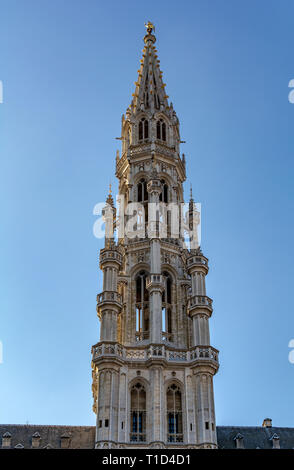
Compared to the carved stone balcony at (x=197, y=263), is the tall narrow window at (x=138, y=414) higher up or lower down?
lower down

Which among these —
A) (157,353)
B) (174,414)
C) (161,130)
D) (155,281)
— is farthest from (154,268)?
(161,130)

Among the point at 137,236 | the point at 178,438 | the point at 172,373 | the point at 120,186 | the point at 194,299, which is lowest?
the point at 178,438

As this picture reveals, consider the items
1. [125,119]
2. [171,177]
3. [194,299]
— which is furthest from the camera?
[125,119]

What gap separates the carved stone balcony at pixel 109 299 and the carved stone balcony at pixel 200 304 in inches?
253

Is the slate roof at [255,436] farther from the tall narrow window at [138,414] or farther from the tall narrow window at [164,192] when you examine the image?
the tall narrow window at [164,192]

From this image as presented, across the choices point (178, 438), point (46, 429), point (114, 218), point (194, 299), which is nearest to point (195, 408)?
point (178, 438)

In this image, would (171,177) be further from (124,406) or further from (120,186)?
(124,406)

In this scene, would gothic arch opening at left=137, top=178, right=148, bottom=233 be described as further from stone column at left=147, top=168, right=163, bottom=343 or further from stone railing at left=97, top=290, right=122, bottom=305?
stone railing at left=97, top=290, right=122, bottom=305

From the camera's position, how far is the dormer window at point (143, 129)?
254 feet

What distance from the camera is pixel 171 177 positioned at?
73.9 m

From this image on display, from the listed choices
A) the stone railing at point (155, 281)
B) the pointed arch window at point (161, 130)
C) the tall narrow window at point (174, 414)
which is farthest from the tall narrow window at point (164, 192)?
the tall narrow window at point (174, 414)

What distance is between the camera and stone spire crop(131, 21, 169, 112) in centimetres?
8019

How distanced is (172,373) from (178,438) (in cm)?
537

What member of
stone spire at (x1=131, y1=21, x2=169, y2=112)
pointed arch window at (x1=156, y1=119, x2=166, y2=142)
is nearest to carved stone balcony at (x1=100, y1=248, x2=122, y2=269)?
pointed arch window at (x1=156, y1=119, x2=166, y2=142)
